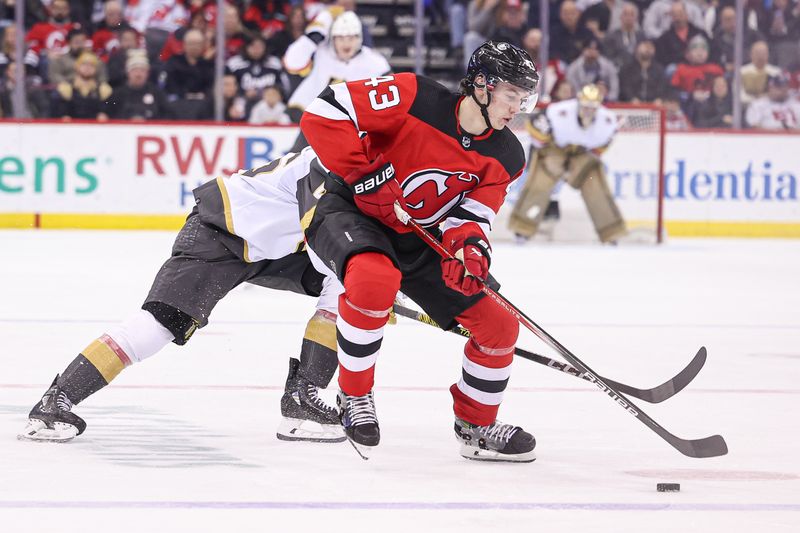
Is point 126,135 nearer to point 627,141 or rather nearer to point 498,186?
point 627,141

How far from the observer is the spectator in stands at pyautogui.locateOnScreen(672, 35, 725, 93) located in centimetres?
1000

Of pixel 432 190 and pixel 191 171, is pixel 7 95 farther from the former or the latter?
pixel 432 190

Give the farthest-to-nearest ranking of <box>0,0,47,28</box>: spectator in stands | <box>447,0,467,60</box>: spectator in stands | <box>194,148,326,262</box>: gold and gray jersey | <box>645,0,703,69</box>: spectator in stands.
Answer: <box>447,0,467,60</box>: spectator in stands, <box>645,0,703,69</box>: spectator in stands, <box>0,0,47,28</box>: spectator in stands, <box>194,148,326,262</box>: gold and gray jersey

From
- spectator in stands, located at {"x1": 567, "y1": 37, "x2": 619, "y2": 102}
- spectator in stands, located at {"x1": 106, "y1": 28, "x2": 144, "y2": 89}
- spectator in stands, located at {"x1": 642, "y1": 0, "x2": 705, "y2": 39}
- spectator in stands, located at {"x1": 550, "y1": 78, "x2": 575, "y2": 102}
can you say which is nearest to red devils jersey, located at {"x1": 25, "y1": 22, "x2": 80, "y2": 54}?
spectator in stands, located at {"x1": 106, "y1": 28, "x2": 144, "y2": 89}

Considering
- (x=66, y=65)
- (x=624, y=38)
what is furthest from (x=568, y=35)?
(x=66, y=65)

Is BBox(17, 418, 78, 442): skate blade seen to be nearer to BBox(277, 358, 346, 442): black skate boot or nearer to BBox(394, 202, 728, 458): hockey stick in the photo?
BBox(277, 358, 346, 442): black skate boot

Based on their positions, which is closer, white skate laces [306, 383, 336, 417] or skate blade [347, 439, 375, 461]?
skate blade [347, 439, 375, 461]

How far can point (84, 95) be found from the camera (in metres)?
9.77

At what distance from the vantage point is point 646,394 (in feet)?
11.5

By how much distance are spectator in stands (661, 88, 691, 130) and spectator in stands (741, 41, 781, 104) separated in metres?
0.43

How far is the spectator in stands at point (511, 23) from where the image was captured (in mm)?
10242

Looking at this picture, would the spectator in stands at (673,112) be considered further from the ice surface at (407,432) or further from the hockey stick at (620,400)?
the hockey stick at (620,400)

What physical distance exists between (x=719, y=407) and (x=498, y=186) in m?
1.02

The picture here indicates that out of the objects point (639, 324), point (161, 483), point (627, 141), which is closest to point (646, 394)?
point (161, 483)
